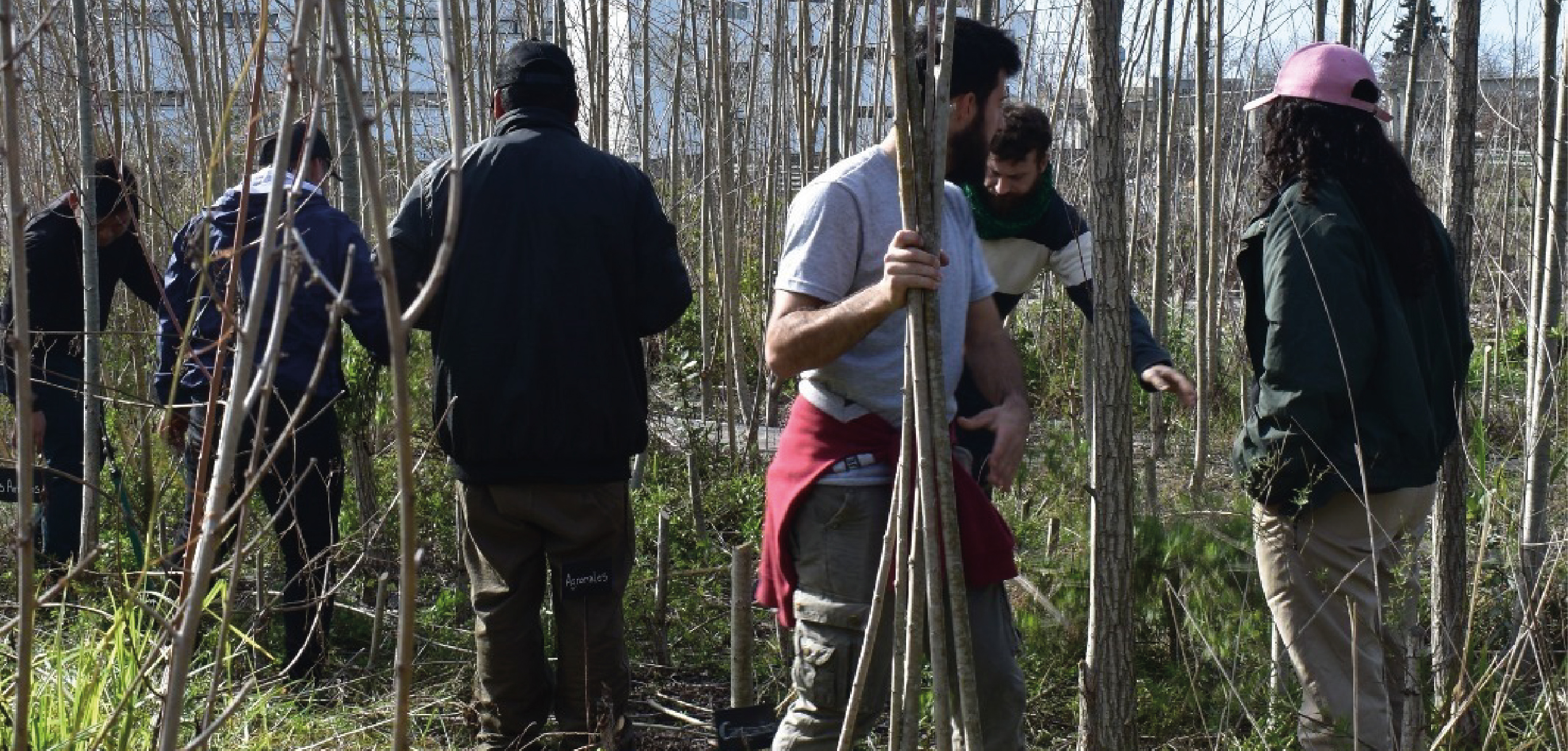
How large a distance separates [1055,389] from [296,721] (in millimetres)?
3362

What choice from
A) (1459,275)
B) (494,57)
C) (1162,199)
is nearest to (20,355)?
(1459,275)

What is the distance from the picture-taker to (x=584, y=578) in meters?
3.31

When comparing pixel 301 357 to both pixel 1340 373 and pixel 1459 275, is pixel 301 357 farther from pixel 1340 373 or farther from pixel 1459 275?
pixel 1459 275

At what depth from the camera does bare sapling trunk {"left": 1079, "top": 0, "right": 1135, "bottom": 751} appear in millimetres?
1995

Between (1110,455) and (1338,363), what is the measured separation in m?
0.73

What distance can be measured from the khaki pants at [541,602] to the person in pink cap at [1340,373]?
4.71 feet

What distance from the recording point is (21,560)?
51.9 inches

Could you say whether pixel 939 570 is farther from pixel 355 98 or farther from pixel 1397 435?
pixel 1397 435

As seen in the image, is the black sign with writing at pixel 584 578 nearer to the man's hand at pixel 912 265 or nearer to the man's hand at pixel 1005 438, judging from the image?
the man's hand at pixel 1005 438

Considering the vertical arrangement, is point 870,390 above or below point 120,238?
below

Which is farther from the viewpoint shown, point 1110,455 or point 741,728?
point 741,728

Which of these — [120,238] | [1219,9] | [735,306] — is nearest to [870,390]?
[120,238]

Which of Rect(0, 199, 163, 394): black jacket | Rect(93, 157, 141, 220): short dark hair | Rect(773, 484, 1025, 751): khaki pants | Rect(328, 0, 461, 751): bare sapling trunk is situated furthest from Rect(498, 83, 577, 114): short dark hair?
Rect(328, 0, 461, 751): bare sapling trunk

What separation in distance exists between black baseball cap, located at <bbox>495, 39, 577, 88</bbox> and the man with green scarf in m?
0.95
